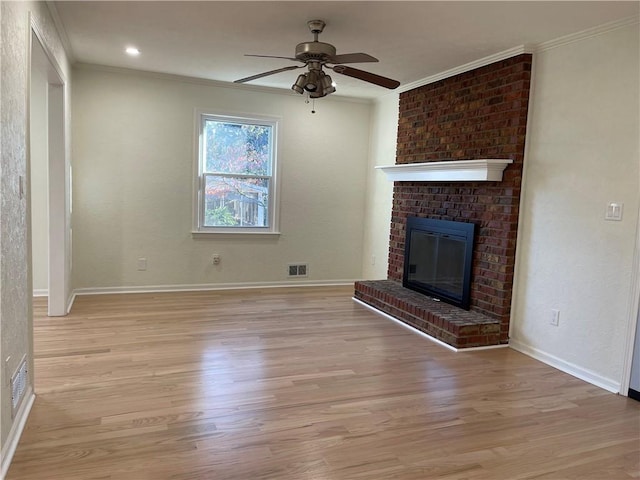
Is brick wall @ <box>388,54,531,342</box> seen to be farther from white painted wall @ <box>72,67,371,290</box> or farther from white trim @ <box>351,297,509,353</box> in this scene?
white painted wall @ <box>72,67,371,290</box>

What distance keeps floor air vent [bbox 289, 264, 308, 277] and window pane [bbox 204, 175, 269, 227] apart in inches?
25.3

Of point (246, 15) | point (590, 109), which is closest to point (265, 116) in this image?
point (246, 15)

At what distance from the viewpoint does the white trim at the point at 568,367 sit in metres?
3.15

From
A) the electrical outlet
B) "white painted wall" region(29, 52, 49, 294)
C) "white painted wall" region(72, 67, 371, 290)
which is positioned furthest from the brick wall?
"white painted wall" region(29, 52, 49, 294)

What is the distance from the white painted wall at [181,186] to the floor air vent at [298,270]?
0.08 meters

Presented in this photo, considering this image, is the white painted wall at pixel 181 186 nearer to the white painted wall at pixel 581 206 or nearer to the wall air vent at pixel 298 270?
the wall air vent at pixel 298 270

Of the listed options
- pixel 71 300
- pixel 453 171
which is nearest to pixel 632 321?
pixel 453 171

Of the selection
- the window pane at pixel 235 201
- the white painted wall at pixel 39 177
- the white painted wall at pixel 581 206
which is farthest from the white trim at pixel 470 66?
the white painted wall at pixel 39 177

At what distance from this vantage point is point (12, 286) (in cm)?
219

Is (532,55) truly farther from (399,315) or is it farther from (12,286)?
(12,286)

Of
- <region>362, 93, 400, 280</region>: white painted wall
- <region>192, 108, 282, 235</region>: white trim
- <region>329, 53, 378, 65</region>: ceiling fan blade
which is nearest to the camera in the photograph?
<region>329, 53, 378, 65</region>: ceiling fan blade

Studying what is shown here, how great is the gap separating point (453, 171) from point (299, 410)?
2.53m

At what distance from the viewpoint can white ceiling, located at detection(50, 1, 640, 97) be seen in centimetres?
299

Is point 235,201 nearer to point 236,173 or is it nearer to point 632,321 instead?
point 236,173
